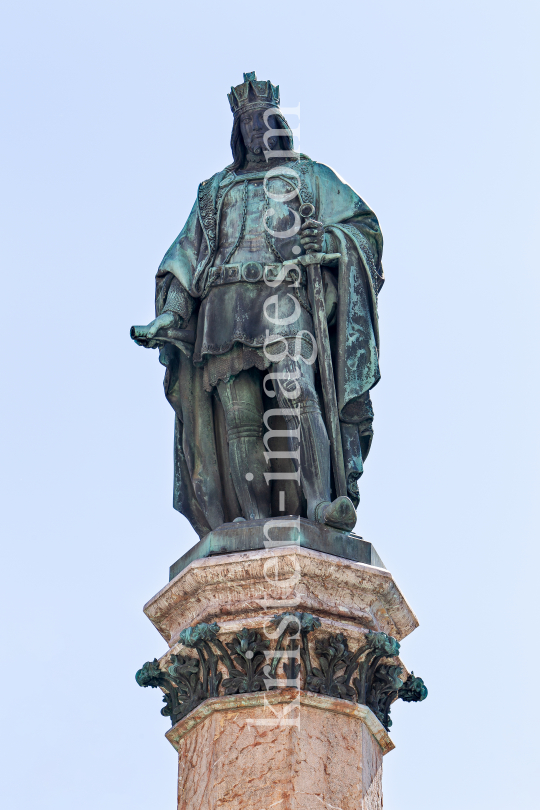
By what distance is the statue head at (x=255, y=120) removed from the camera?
45.8 ft

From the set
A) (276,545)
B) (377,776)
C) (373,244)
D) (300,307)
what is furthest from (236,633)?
(373,244)

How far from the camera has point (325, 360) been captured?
42.3 ft

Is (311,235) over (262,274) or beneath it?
over

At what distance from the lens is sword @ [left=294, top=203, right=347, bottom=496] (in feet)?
41.7

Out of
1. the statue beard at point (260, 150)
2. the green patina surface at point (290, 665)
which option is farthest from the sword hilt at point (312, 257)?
the green patina surface at point (290, 665)

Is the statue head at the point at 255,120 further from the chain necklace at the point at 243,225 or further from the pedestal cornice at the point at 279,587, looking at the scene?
the pedestal cornice at the point at 279,587

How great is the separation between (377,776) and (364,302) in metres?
Result: 3.67

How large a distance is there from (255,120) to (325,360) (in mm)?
2311

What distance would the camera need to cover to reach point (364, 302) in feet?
43.7

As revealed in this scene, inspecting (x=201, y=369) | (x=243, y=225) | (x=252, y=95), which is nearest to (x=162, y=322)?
(x=201, y=369)

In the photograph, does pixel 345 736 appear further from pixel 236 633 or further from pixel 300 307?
pixel 300 307

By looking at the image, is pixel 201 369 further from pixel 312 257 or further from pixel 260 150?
pixel 260 150

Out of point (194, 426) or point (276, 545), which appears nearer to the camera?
point (276, 545)

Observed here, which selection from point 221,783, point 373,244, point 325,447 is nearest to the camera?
point 221,783
